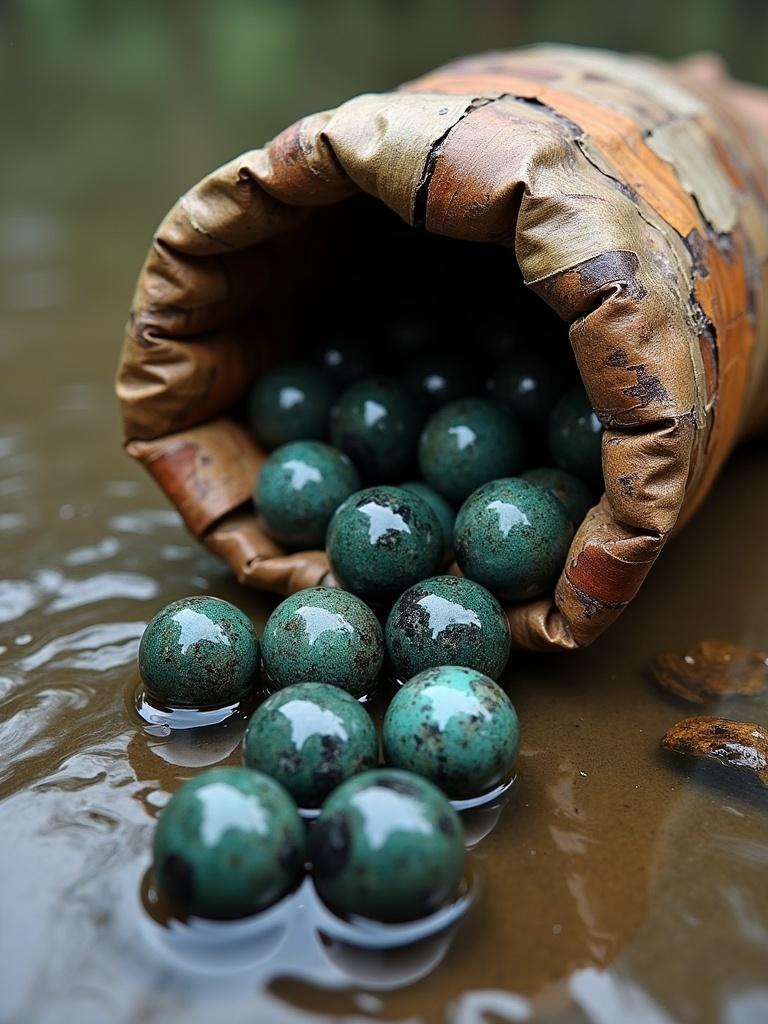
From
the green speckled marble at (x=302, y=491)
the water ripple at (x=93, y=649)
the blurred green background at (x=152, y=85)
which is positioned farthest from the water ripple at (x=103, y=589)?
the blurred green background at (x=152, y=85)

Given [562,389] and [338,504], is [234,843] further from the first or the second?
[562,389]

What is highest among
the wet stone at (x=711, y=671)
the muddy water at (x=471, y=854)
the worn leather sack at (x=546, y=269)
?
the worn leather sack at (x=546, y=269)

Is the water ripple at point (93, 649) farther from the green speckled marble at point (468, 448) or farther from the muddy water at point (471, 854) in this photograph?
the green speckled marble at point (468, 448)

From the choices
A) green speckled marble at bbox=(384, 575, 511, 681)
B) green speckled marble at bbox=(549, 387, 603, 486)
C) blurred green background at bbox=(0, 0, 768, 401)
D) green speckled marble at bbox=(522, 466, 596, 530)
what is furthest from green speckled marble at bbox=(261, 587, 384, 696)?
blurred green background at bbox=(0, 0, 768, 401)

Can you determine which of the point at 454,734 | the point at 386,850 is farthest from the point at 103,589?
the point at 386,850

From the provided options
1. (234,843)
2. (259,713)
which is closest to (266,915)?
(234,843)

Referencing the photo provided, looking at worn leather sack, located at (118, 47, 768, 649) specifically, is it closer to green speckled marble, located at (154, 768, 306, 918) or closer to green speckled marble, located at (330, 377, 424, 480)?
green speckled marble, located at (330, 377, 424, 480)
